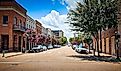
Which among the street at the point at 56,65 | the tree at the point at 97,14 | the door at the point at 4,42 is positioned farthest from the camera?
the door at the point at 4,42

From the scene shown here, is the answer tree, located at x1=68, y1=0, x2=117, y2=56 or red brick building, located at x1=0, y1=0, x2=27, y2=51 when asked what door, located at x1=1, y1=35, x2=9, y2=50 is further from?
tree, located at x1=68, y1=0, x2=117, y2=56

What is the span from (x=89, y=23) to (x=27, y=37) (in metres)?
33.8

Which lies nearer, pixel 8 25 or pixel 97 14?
pixel 97 14

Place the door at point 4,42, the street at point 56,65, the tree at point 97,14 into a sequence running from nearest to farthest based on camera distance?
1. the street at point 56,65
2. the tree at point 97,14
3. the door at point 4,42

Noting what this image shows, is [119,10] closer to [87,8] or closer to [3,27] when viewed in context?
[87,8]

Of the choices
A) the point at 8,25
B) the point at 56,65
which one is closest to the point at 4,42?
the point at 8,25

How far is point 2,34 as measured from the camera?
4878 centimetres

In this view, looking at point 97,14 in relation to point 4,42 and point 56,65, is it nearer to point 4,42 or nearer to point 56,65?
point 56,65

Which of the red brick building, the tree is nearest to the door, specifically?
the red brick building

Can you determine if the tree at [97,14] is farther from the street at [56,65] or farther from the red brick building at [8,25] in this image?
the red brick building at [8,25]

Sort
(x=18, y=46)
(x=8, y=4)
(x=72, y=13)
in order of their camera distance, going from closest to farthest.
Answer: (x=72, y=13) < (x=8, y=4) < (x=18, y=46)

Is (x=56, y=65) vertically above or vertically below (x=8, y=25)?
below

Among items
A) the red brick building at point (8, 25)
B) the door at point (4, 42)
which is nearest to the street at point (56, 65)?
the door at point (4, 42)


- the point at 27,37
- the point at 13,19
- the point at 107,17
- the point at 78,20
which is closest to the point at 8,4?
the point at 13,19
